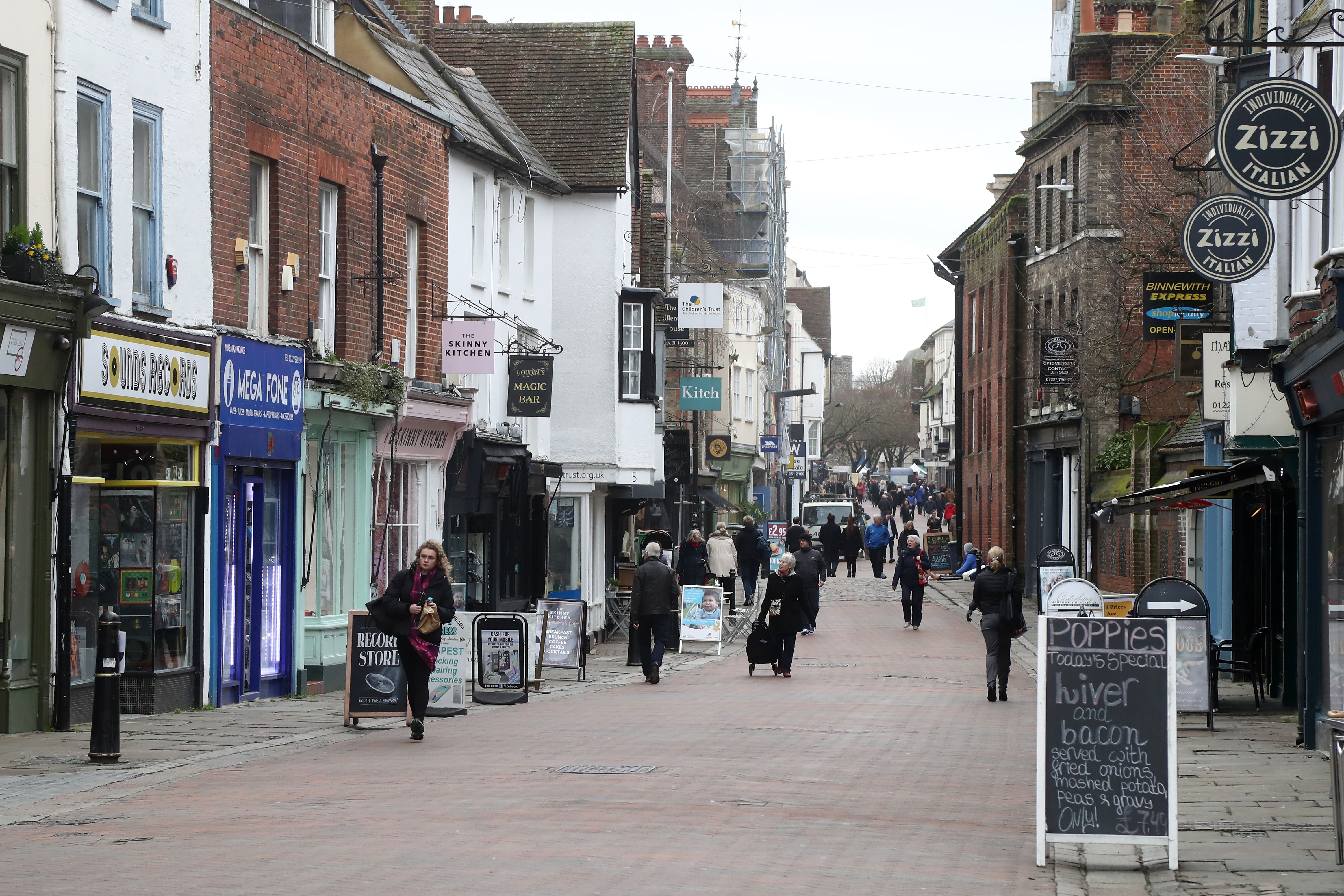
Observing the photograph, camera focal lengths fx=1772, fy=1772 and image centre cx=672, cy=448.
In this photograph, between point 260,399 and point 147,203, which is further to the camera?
point 260,399

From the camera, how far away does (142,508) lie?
1705cm

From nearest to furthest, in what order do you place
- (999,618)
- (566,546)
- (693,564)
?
1. (999,618)
2. (566,546)
3. (693,564)

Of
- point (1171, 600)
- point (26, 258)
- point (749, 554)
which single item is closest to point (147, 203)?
point (26, 258)

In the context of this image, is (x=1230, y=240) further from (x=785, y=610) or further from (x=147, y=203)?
(x=147, y=203)

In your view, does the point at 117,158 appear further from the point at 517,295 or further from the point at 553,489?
the point at 553,489

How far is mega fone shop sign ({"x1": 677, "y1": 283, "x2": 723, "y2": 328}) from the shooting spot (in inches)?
1583

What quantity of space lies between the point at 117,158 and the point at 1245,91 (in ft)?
32.8

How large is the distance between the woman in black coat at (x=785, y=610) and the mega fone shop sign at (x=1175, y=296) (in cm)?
622

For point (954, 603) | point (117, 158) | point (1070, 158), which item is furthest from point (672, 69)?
point (117, 158)

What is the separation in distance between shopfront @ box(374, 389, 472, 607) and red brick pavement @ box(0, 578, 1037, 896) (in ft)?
19.4

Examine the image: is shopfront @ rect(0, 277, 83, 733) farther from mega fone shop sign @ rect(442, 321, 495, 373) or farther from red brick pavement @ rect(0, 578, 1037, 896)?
mega fone shop sign @ rect(442, 321, 495, 373)

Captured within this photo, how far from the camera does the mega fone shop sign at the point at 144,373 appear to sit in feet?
51.6

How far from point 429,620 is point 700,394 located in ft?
93.2

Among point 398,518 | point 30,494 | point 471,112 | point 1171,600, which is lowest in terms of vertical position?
point 1171,600
